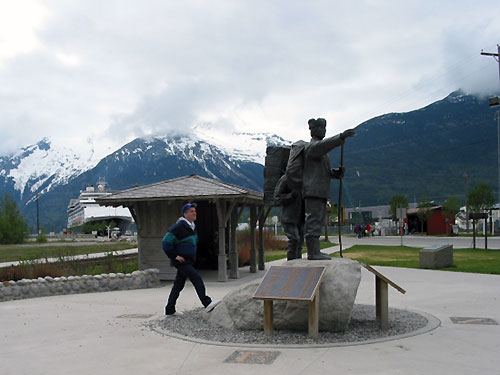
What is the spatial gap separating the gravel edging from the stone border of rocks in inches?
216

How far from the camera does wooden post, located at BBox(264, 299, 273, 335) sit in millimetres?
7059

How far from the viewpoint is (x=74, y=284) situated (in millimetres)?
13352

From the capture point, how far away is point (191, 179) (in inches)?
666

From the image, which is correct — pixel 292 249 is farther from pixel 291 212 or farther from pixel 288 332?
pixel 288 332

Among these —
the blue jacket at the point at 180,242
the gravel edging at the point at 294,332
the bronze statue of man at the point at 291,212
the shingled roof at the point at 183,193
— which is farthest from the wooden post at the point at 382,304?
the shingled roof at the point at 183,193

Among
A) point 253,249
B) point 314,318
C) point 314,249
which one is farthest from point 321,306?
point 253,249

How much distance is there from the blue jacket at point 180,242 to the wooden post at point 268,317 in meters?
1.95

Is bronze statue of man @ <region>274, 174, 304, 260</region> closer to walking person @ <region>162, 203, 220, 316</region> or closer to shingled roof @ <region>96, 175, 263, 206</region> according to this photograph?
walking person @ <region>162, 203, 220, 316</region>

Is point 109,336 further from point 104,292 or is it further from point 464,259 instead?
point 464,259

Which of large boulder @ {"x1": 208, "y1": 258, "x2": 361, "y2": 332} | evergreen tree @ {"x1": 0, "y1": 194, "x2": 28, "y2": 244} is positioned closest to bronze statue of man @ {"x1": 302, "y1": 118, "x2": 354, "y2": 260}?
large boulder @ {"x1": 208, "y1": 258, "x2": 361, "y2": 332}

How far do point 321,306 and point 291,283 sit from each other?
0.54 m

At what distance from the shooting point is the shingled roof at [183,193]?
48.1 ft

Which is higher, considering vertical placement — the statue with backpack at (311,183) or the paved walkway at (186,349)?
the statue with backpack at (311,183)

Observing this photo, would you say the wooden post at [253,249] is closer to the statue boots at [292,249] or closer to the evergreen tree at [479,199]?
the statue boots at [292,249]
